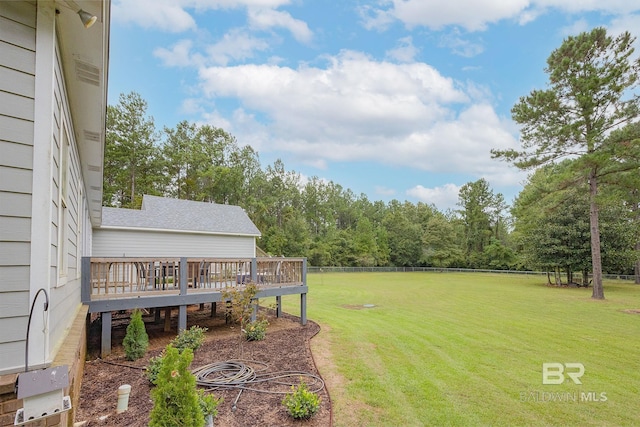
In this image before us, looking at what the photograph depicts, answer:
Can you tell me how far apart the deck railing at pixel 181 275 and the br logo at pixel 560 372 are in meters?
5.67

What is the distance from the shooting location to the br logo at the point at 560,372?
17.6 ft

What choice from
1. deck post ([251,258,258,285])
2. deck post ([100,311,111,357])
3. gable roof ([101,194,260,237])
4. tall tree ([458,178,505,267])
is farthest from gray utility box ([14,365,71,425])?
tall tree ([458,178,505,267])

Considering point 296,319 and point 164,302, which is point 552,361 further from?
point 164,302

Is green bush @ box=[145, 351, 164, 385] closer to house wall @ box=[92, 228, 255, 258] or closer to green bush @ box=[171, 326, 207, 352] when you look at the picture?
green bush @ box=[171, 326, 207, 352]

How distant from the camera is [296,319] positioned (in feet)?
31.7

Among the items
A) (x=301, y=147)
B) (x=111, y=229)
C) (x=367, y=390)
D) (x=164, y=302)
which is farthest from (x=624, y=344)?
(x=301, y=147)

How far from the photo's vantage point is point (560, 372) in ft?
18.7

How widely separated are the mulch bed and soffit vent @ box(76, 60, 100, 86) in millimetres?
3593

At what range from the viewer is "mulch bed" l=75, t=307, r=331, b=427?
3887mm

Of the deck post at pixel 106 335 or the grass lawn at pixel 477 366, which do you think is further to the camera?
the deck post at pixel 106 335

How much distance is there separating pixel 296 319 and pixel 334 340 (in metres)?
2.35
